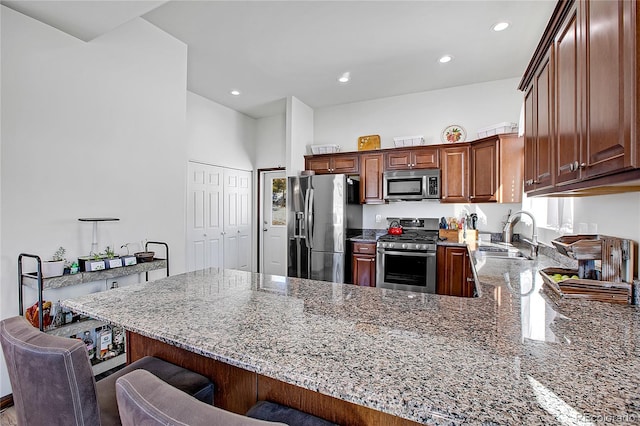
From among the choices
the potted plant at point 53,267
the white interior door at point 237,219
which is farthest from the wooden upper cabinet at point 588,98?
the white interior door at point 237,219

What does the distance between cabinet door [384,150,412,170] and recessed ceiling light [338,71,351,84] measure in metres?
1.14

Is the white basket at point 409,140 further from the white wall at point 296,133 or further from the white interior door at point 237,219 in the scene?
the white interior door at point 237,219

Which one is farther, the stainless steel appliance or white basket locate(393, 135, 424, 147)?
white basket locate(393, 135, 424, 147)

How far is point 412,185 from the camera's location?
4.28 m

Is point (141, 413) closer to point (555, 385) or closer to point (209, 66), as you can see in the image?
point (555, 385)

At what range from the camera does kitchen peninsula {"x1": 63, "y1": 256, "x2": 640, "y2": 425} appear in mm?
674

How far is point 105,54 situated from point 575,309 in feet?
11.7

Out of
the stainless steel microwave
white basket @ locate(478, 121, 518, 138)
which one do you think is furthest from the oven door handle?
white basket @ locate(478, 121, 518, 138)

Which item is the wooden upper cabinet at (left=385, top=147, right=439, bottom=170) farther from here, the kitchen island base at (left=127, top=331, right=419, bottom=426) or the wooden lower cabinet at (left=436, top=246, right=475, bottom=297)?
the kitchen island base at (left=127, top=331, right=419, bottom=426)

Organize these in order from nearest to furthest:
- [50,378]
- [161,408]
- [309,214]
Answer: [161,408] < [50,378] < [309,214]

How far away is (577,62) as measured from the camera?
1280mm

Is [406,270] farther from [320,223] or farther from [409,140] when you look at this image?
[409,140]

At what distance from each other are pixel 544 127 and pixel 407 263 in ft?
7.86

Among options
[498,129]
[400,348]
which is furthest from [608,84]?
[498,129]
